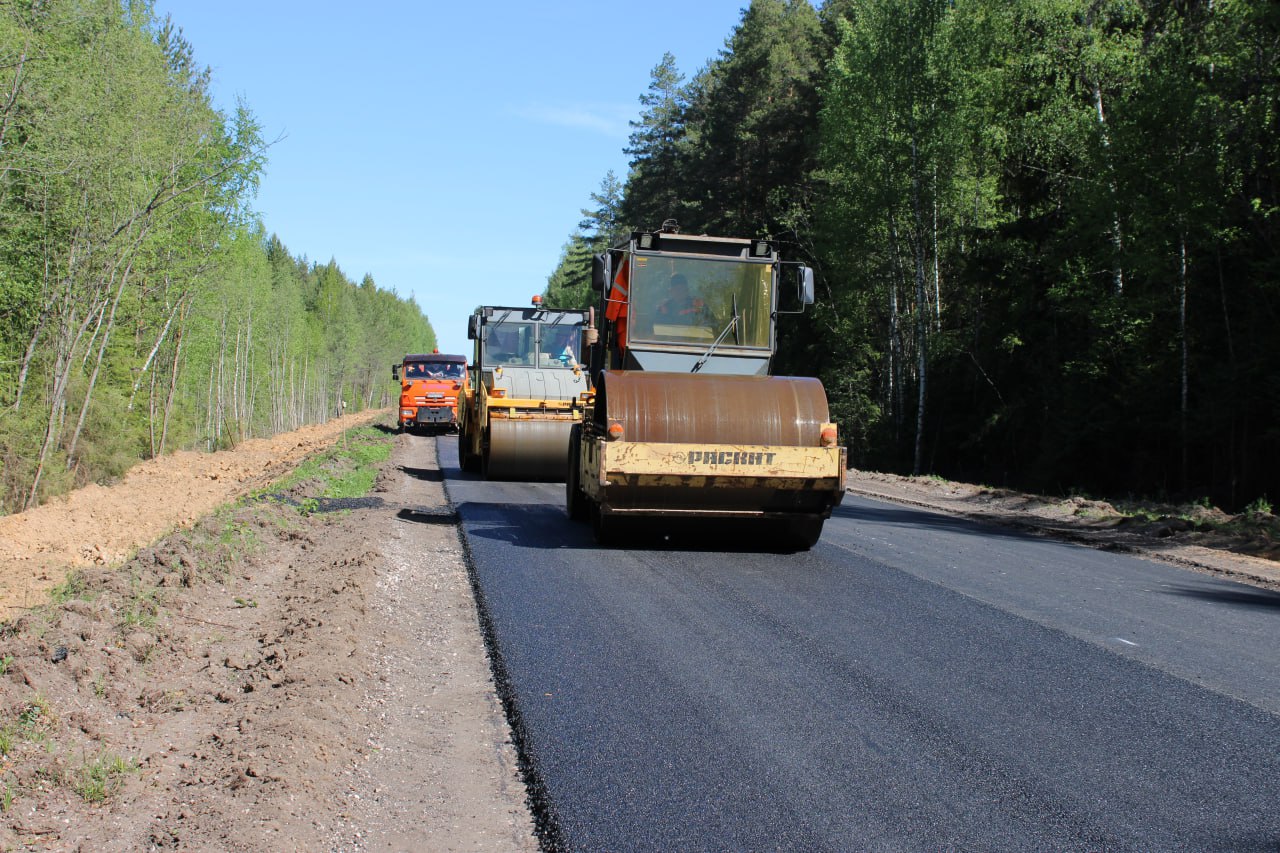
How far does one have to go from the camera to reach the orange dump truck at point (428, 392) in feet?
113

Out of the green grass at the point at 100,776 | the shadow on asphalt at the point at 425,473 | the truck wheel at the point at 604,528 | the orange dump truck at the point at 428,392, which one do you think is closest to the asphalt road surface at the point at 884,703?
the truck wheel at the point at 604,528

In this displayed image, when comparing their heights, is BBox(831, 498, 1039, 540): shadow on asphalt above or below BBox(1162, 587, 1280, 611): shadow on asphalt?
above

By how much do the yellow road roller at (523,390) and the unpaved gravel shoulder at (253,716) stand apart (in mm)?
8068

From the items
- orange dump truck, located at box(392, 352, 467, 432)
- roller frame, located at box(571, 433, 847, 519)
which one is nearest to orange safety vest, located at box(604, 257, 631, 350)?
roller frame, located at box(571, 433, 847, 519)

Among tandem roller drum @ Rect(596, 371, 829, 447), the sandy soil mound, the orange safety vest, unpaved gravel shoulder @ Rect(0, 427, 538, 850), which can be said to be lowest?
the sandy soil mound

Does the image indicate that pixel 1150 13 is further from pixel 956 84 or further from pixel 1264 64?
pixel 1264 64

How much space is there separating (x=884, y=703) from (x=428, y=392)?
30182 mm

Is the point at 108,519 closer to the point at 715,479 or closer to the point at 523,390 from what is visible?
the point at 523,390

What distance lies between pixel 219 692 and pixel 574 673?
1.87 meters

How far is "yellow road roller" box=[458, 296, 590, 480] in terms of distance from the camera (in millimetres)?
17172

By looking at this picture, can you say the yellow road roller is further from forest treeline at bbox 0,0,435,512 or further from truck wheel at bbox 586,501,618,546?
forest treeline at bbox 0,0,435,512

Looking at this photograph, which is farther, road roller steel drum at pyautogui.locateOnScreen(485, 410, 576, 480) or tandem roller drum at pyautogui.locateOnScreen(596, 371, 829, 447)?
road roller steel drum at pyautogui.locateOnScreen(485, 410, 576, 480)

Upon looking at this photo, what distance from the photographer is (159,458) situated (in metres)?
32.2

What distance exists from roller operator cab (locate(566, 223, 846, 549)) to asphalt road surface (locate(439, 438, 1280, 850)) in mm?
606
